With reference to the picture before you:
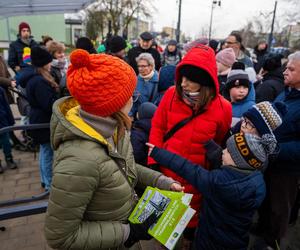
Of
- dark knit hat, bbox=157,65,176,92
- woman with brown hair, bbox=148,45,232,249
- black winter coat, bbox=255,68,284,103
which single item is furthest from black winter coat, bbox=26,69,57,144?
black winter coat, bbox=255,68,284,103

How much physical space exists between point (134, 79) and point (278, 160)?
1718 millimetres

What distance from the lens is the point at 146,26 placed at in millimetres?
96375

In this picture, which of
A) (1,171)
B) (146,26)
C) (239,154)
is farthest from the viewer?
(146,26)

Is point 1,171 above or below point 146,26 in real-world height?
below

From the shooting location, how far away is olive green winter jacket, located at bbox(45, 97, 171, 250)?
118cm

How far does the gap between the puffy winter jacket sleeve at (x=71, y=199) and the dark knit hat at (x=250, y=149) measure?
83 cm

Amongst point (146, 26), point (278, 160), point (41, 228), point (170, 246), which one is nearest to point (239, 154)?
point (170, 246)

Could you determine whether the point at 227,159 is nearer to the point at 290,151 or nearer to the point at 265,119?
the point at 265,119

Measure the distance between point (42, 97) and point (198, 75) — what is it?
2.06m

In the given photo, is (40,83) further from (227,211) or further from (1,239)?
(227,211)

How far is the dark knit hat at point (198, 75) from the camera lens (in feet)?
6.53

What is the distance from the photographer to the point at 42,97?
10.5 feet

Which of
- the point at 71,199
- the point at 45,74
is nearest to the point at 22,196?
the point at 45,74

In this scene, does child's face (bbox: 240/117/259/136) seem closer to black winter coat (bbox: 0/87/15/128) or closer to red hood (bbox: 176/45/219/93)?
red hood (bbox: 176/45/219/93)
